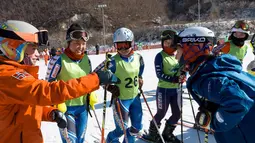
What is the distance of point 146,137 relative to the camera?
16.2ft

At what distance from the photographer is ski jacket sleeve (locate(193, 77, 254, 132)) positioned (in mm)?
1928

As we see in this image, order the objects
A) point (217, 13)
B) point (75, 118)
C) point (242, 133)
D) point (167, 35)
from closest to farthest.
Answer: point (242, 133) → point (75, 118) → point (167, 35) → point (217, 13)

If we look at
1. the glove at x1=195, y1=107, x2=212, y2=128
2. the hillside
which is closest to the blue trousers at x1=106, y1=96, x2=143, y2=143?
the glove at x1=195, y1=107, x2=212, y2=128

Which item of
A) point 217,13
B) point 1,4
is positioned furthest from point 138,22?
point 1,4

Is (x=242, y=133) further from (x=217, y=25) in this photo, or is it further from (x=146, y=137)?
(x=217, y=25)

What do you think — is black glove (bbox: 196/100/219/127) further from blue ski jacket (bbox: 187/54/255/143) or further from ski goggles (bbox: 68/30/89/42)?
ski goggles (bbox: 68/30/89/42)

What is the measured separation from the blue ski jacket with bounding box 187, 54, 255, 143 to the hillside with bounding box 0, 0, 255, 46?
180ft

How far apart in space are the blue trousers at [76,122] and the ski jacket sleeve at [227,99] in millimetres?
2139

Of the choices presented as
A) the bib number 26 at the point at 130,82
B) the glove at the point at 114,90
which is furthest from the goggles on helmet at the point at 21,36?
the bib number 26 at the point at 130,82

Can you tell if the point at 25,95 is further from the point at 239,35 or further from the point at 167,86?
the point at 239,35

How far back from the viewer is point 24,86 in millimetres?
2031

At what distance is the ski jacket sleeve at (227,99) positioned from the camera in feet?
6.32

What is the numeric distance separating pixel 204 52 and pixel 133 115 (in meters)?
2.15

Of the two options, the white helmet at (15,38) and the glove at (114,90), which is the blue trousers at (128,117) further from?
the white helmet at (15,38)
